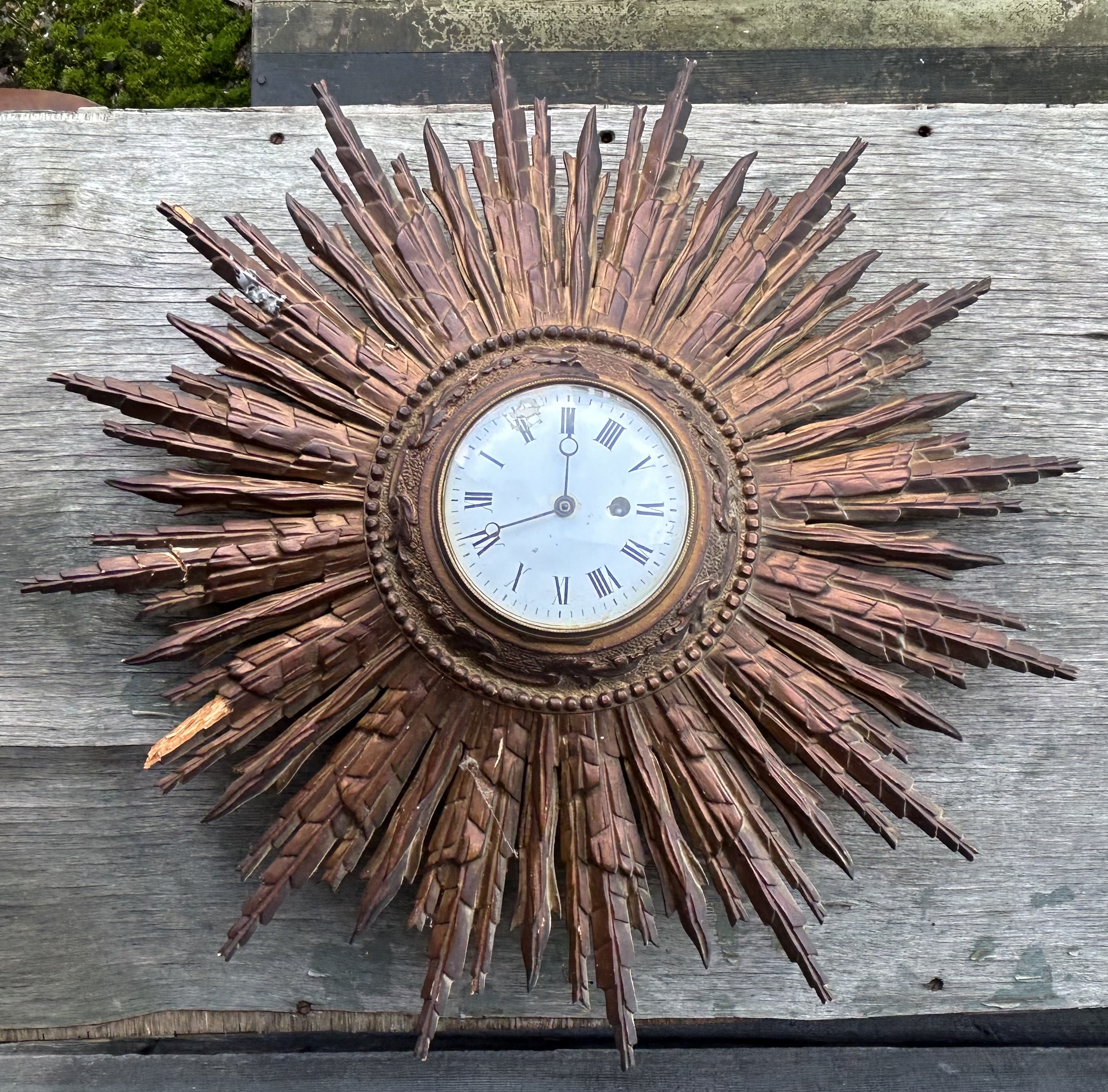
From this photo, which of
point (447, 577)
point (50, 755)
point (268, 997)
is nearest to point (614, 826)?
point (447, 577)

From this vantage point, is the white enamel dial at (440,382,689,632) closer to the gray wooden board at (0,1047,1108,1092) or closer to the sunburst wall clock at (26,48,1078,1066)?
the sunburst wall clock at (26,48,1078,1066)

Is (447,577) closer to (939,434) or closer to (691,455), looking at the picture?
(691,455)

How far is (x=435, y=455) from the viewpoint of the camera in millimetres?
719

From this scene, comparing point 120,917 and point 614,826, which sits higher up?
point 614,826

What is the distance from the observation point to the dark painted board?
1100 millimetres

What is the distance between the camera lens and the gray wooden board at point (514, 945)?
0.96m

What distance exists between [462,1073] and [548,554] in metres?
0.67

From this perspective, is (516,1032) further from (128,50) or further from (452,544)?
(128,50)

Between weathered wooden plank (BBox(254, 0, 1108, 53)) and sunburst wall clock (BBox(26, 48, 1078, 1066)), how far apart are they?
1.24 feet

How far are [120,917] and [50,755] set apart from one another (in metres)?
0.20

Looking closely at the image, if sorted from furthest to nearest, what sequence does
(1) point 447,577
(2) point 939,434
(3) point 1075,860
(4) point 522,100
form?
1. (4) point 522,100
2. (3) point 1075,860
3. (2) point 939,434
4. (1) point 447,577

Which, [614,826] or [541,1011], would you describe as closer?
[614,826]

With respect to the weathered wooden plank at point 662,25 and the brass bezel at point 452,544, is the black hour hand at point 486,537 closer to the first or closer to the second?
the brass bezel at point 452,544

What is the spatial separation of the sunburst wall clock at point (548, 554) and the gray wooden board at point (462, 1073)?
0.92 feet
